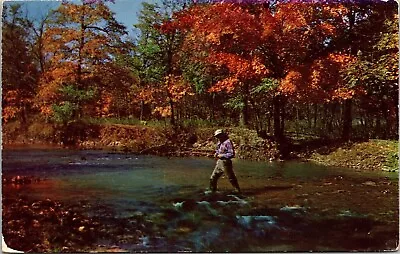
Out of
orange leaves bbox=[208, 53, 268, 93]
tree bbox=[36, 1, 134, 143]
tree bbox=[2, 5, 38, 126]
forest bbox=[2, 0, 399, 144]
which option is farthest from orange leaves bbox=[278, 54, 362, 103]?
tree bbox=[2, 5, 38, 126]

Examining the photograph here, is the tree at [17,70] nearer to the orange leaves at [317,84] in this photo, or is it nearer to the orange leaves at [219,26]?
the orange leaves at [219,26]

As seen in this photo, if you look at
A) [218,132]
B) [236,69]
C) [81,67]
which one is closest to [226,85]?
[236,69]

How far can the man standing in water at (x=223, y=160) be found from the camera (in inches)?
91.4

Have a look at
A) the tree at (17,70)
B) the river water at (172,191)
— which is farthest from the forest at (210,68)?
the river water at (172,191)

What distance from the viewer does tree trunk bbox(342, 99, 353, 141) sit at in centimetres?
235

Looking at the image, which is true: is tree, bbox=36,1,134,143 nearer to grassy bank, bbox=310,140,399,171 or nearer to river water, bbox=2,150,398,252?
river water, bbox=2,150,398,252

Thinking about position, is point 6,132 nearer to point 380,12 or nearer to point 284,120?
point 284,120

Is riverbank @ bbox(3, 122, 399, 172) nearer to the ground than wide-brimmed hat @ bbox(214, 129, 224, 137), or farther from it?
nearer to the ground

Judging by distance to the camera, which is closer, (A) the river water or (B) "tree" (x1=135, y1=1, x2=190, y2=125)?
(A) the river water

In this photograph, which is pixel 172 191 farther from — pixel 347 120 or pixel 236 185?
pixel 347 120

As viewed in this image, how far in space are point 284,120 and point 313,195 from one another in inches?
12.1

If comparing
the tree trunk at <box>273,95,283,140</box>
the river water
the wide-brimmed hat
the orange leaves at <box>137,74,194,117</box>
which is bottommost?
the river water

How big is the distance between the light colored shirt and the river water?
4 cm

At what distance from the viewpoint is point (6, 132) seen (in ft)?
7.61
